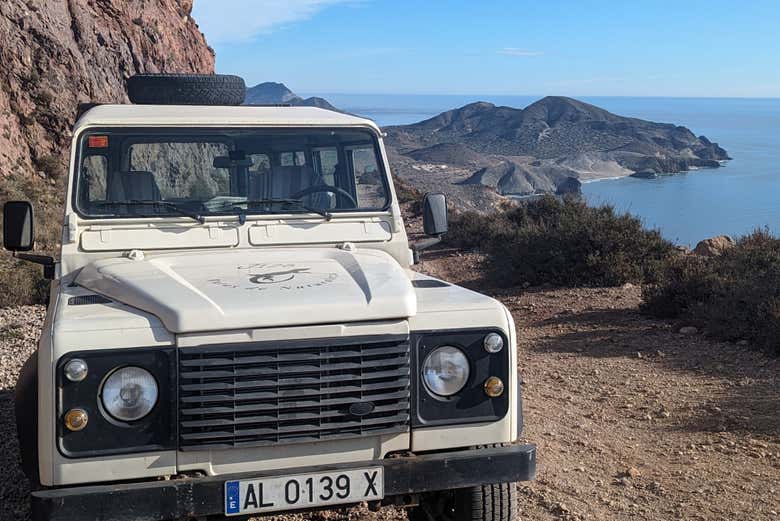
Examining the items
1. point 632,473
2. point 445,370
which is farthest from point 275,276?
point 632,473

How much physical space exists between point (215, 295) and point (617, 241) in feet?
34.2

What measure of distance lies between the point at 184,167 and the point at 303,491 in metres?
2.18

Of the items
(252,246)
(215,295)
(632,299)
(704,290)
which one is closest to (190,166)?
(252,246)

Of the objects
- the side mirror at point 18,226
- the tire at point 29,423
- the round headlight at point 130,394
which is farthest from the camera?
the side mirror at point 18,226

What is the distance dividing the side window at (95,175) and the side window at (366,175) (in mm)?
1332

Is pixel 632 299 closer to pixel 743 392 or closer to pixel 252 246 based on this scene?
pixel 743 392

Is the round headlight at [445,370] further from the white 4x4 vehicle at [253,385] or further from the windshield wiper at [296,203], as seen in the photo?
the windshield wiper at [296,203]

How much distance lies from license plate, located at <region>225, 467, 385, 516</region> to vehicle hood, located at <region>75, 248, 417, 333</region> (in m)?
0.61

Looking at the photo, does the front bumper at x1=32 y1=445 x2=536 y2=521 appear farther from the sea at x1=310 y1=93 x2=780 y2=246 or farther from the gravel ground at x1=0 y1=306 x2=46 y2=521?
the sea at x1=310 y1=93 x2=780 y2=246

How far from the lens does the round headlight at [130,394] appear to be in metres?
3.46

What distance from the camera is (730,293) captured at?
977 cm

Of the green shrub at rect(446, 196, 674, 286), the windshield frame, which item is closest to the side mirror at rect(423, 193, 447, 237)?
the windshield frame

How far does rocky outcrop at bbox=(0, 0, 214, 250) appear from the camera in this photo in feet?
67.2

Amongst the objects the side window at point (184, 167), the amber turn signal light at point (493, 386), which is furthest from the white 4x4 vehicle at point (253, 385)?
the side window at point (184, 167)
